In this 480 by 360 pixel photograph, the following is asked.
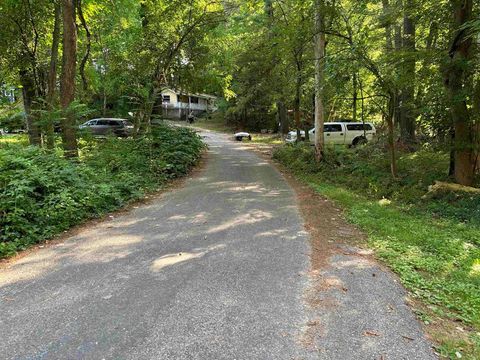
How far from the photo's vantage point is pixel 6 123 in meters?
8.70

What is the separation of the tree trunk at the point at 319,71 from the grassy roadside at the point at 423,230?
966 millimetres

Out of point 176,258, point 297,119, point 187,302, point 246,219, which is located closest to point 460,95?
point 246,219

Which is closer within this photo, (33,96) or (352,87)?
(352,87)

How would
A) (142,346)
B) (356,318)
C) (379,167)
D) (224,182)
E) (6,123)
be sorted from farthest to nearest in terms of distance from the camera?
(379,167) → (224,182) → (6,123) → (356,318) → (142,346)

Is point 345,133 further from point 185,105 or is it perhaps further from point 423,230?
point 185,105

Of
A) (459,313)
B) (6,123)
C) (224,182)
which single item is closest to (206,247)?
(459,313)

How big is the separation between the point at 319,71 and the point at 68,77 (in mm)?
7911

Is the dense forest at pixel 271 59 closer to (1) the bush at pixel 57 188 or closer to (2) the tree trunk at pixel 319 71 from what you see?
(2) the tree trunk at pixel 319 71

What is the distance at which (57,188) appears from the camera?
249 inches

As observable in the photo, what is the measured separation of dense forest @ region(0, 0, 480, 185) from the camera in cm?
873

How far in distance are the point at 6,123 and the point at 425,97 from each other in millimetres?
11094

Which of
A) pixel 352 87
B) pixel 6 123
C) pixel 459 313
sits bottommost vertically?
pixel 459 313

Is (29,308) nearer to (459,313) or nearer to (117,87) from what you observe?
Answer: (459,313)

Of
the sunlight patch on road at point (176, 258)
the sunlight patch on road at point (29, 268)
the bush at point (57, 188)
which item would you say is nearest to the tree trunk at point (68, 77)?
the bush at point (57, 188)
